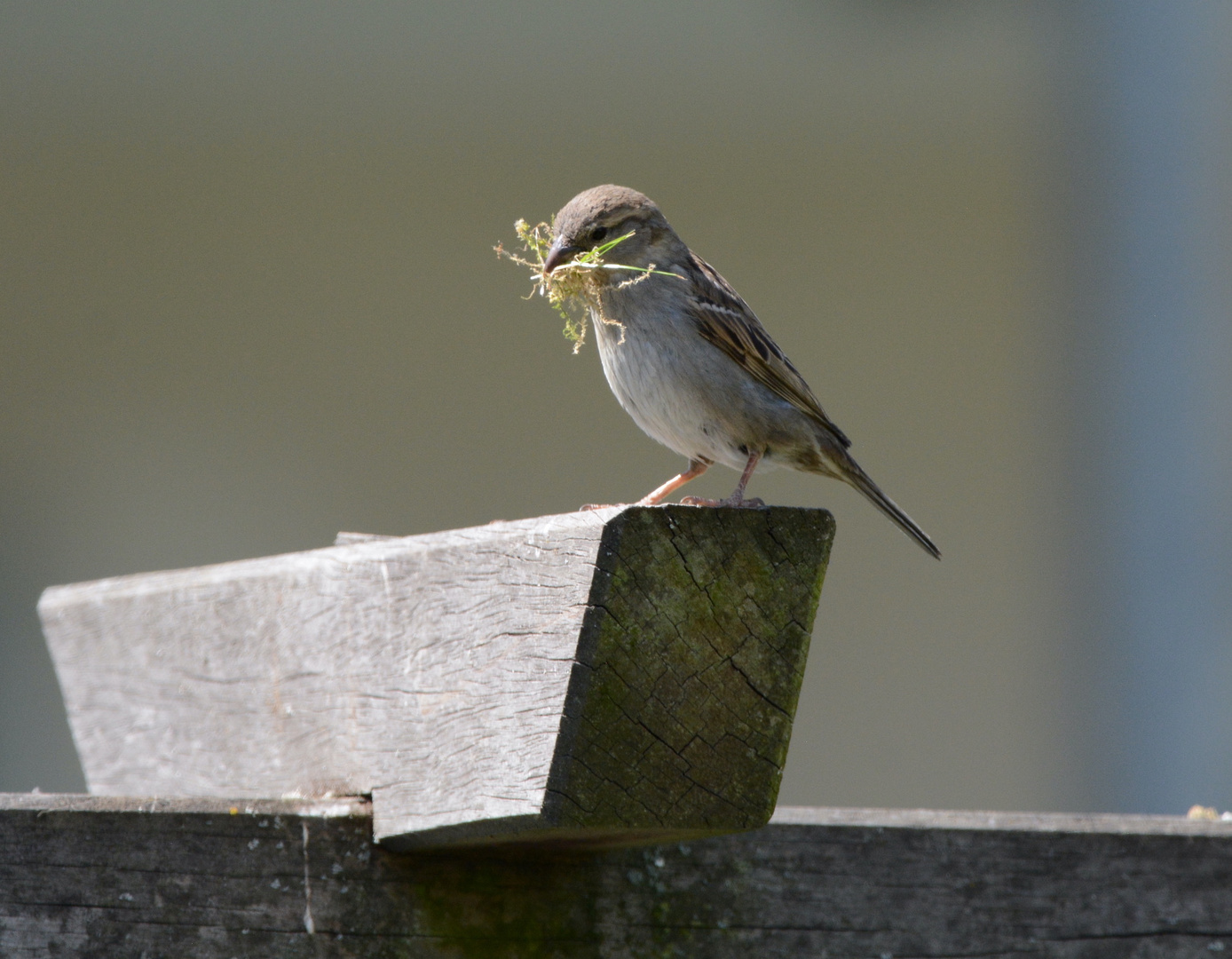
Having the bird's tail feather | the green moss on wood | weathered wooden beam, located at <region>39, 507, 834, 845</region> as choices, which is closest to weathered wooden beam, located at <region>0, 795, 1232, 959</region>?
weathered wooden beam, located at <region>39, 507, 834, 845</region>

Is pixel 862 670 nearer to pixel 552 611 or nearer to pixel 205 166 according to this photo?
pixel 205 166

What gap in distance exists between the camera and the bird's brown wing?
343cm

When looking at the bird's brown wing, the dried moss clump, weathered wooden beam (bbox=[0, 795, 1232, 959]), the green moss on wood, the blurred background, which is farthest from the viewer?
the blurred background

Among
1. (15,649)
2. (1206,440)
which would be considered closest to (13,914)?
(1206,440)

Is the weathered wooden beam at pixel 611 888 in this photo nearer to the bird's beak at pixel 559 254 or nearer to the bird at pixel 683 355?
the bird at pixel 683 355

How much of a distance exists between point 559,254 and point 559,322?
12.3 ft

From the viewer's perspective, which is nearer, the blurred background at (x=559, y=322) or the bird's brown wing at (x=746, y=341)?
the bird's brown wing at (x=746, y=341)

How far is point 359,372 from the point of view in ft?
23.7

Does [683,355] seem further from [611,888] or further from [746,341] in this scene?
[611,888]

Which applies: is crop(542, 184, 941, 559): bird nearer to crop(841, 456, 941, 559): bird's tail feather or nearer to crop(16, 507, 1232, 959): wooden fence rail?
crop(841, 456, 941, 559): bird's tail feather

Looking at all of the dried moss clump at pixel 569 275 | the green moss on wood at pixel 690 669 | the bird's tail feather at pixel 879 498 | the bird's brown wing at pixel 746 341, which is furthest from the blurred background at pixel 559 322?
the green moss on wood at pixel 690 669

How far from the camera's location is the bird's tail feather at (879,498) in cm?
374

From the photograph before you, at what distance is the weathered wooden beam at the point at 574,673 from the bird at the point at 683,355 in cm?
115

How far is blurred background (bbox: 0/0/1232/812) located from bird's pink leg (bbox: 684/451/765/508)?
3315mm
